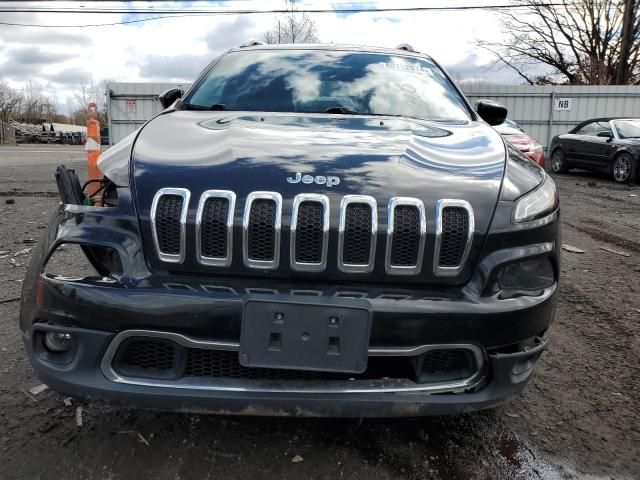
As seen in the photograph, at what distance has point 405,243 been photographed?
1788 mm

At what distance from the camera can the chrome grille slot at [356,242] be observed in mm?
1771

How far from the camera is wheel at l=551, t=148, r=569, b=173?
13.3 m

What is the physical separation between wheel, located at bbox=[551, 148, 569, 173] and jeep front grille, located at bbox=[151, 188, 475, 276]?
1286cm

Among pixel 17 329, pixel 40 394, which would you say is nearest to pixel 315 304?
pixel 40 394

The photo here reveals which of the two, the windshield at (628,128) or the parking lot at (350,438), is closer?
the parking lot at (350,438)

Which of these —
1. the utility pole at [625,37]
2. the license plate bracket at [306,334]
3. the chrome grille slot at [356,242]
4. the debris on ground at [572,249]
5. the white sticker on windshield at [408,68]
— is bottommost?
the debris on ground at [572,249]

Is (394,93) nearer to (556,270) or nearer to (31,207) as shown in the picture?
(556,270)

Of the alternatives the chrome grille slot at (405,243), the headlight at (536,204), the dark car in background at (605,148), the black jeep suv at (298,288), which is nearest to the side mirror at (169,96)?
the black jeep suv at (298,288)

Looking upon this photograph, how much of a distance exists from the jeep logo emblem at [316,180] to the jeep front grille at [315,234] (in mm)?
81

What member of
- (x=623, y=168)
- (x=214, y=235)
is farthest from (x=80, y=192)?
(x=623, y=168)

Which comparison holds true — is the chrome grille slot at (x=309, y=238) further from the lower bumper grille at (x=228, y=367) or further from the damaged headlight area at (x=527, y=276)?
the damaged headlight area at (x=527, y=276)

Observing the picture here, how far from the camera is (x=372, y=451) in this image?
2078 millimetres

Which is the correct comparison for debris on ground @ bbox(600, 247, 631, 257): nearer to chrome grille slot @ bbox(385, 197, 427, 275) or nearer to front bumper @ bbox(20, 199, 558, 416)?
front bumper @ bbox(20, 199, 558, 416)

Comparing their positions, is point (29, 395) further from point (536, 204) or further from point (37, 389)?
point (536, 204)
